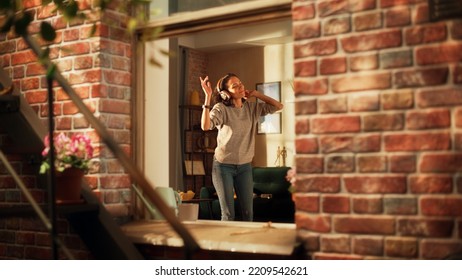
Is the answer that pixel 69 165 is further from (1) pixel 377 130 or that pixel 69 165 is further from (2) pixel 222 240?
(1) pixel 377 130

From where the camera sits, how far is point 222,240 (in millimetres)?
2295

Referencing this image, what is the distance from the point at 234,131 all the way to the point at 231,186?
1.32 ft

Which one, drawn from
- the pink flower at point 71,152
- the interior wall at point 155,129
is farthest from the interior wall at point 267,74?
the pink flower at point 71,152

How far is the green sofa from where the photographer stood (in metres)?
5.96

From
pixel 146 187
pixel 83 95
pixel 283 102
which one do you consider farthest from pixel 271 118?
pixel 146 187

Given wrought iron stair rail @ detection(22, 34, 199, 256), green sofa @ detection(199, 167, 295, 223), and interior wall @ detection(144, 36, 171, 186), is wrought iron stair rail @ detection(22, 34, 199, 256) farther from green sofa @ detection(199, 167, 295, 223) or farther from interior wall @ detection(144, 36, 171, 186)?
green sofa @ detection(199, 167, 295, 223)

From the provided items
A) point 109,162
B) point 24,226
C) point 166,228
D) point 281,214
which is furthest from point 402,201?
point 281,214

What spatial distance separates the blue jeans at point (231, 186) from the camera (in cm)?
369

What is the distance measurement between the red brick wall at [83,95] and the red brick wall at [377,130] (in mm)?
986

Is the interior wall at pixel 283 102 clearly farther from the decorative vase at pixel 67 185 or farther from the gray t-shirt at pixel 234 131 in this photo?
the decorative vase at pixel 67 185

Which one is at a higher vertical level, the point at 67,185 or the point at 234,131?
the point at 234,131

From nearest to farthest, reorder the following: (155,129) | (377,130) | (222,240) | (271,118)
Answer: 1. (377,130)
2. (222,240)
3. (155,129)
4. (271,118)

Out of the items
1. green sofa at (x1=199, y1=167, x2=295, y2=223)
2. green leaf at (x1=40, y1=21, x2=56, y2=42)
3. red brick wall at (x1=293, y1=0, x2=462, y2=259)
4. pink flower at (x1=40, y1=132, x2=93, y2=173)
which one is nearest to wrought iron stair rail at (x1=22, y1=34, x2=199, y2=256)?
green leaf at (x1=40, y1=21, x2=56, y2=42)
